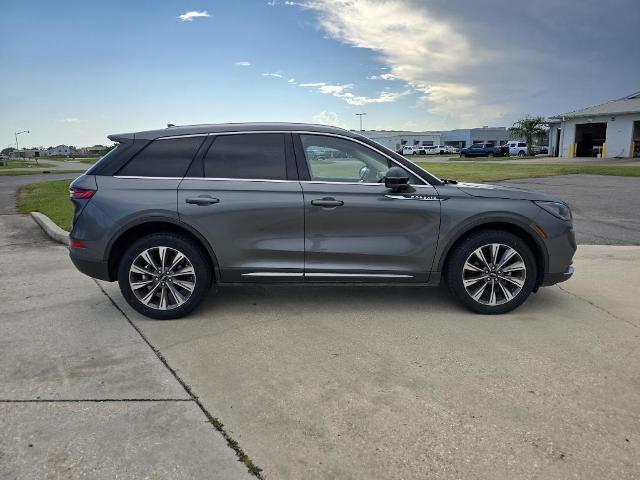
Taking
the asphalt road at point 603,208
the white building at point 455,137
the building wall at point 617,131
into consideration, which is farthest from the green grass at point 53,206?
the white building at point 455,137

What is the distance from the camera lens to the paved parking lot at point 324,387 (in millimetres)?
2508

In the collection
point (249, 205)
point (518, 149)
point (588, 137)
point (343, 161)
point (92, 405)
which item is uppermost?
point (588, 137)

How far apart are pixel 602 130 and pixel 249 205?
49276 mm

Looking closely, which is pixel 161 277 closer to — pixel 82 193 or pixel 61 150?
pixel 82 193

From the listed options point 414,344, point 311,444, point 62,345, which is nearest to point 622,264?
point 414,344

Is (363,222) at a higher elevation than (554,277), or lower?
higher

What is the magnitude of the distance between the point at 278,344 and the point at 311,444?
136 cm

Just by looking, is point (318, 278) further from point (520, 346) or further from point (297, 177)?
point (520, 346)

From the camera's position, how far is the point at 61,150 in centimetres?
14750

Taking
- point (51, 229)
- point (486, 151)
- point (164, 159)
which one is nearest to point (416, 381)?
point (164, 159)

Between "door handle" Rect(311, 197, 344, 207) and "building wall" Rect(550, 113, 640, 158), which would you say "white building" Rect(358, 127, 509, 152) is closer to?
"building wall" Rect(550, 113, 640, 158)

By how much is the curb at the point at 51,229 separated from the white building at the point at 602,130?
4116cm

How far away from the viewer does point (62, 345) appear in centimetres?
395

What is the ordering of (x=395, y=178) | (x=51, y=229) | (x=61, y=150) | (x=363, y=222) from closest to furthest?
(x=395, y=178) → (x=363, y=222) → (x=51, y=229) → (x=61, y=150)
